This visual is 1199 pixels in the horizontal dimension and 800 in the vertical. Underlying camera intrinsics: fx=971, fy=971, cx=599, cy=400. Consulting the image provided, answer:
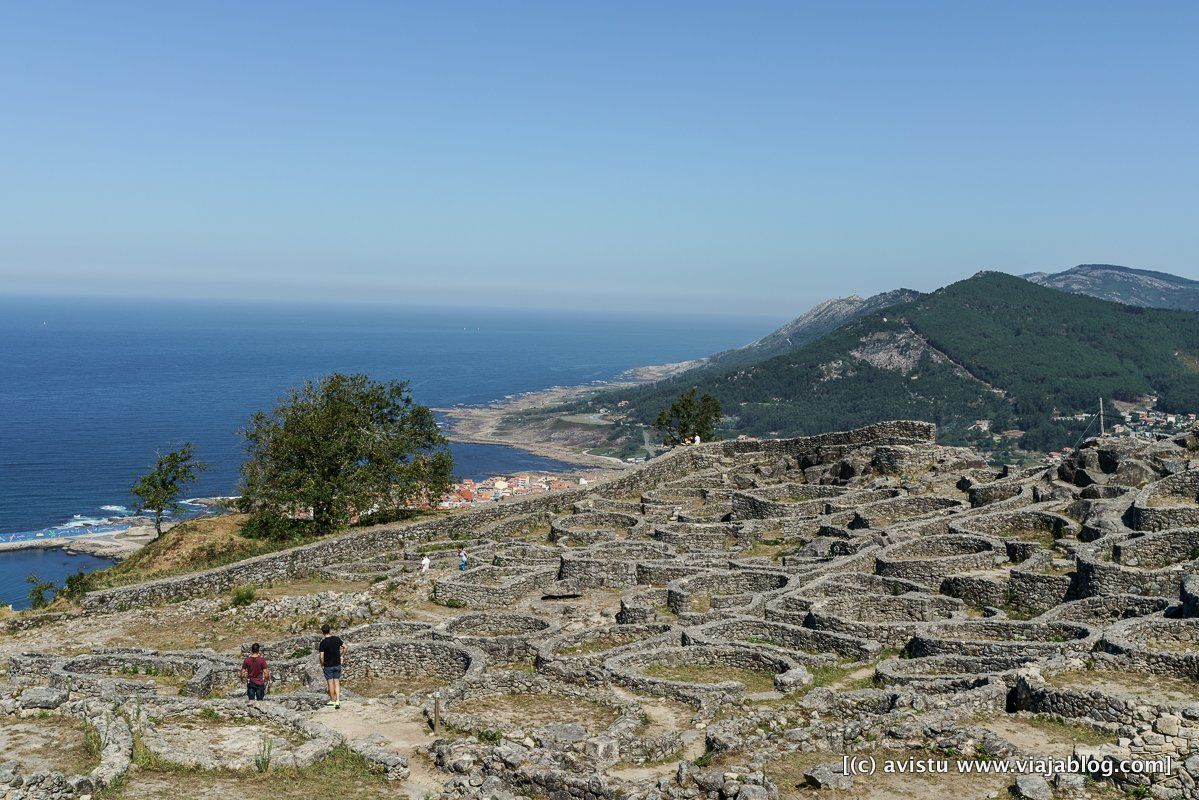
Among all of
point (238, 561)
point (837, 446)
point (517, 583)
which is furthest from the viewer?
point (837, 446)

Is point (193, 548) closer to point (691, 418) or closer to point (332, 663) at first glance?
point (332, 663)

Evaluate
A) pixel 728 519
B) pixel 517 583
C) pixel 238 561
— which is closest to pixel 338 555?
pixel 238 561

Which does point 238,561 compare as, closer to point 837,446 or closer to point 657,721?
point 657,721

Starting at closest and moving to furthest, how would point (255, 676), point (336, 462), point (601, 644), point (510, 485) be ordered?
1. point (255, 676)
2. point (601, 644)
3. point (336, 462)
4. point (510, 485)

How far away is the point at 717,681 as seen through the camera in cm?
2334

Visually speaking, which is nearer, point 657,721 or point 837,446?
point 657,721

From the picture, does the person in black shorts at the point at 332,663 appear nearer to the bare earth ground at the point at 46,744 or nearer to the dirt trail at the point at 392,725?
the dirt trail at the point at 392,725

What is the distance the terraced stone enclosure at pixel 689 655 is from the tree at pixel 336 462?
461 cm

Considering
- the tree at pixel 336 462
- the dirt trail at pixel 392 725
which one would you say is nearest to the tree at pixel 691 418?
the tree at pixel 336 462

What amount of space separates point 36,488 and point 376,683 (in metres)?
127

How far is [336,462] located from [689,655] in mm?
24368

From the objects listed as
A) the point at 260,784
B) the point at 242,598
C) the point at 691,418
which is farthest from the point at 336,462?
the point at 691,418

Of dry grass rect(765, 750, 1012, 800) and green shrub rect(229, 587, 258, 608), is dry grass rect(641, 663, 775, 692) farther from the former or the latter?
green shrub rect(229, 587, 258, 608)

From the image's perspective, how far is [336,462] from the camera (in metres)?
44.3
